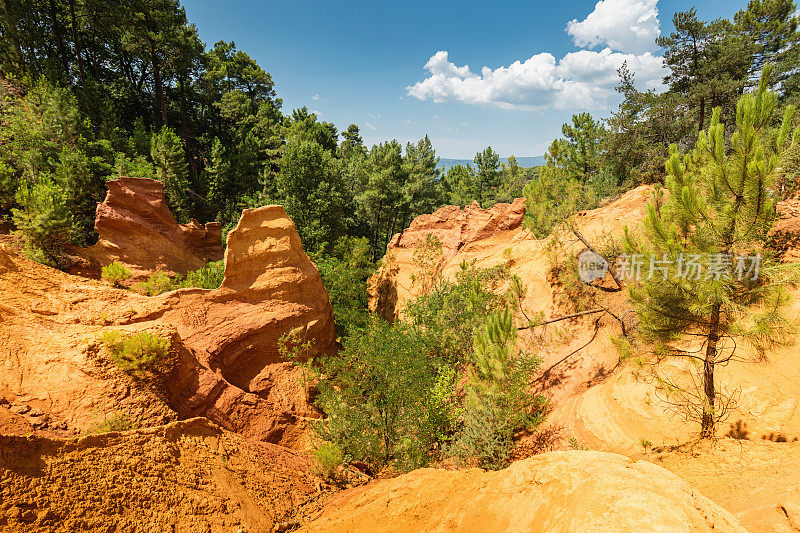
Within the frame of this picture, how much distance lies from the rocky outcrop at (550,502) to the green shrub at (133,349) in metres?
5.73

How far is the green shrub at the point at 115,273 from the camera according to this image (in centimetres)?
1409

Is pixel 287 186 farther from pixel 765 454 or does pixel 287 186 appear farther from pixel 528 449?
pixel 765 454

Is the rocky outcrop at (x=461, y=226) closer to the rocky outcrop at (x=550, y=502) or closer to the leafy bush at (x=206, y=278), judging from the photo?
the leafy bush at (x=206, y=278)

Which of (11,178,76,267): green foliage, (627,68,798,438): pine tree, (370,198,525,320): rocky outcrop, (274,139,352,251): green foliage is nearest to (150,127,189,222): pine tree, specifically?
(274,139,352,251): green foliage

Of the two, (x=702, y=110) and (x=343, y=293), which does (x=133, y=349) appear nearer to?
(x=343, y=293)

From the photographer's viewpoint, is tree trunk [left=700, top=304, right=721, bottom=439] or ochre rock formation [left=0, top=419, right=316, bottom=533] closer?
ochre rock formation [left=0, top=419, right=316, bottom=533]

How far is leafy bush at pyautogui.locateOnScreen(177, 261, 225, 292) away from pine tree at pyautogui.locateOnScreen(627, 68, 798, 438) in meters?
16.6

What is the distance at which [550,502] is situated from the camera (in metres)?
3.74

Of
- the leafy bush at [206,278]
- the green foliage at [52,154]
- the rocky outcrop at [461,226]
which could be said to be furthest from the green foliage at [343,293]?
the green foliage at [52,154]

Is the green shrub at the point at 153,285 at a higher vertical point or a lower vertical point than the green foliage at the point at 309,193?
lower

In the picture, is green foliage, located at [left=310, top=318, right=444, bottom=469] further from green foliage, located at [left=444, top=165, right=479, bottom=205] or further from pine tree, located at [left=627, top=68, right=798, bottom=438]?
green foliage, located at [left=444, top=165, right=479, bottom=205]

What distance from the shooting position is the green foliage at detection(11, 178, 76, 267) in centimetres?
1316

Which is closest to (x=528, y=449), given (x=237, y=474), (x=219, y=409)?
(x=237, y=474)

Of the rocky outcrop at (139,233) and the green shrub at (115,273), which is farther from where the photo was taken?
the rocky outcrop at (139,233)
